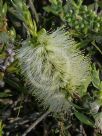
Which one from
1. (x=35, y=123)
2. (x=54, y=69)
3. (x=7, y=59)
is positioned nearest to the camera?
(x=54, y=69)

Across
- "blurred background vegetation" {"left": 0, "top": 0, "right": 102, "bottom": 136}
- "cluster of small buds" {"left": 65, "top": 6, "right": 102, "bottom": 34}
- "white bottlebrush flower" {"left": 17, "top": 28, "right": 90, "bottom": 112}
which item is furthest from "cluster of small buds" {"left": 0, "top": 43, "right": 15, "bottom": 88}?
"cluster of small buds" {"left": 65, "top": 6, "right": 102, "bottom": 34}

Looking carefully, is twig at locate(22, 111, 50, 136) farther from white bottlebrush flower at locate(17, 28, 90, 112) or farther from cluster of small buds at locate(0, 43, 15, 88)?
cluster of small buds at locate(0, 43, 15, 88)

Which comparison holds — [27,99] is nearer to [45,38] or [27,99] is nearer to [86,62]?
[86,62]

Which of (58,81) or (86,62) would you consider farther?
(86,62)

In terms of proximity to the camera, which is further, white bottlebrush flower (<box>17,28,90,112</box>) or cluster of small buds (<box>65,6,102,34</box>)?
cluster of small buds (<box>65,6,102,34</box>)

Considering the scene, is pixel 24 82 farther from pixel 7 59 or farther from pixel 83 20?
pixel 83 20

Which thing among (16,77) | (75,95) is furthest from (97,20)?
(16,77)

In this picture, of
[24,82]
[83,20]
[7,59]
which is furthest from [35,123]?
[83,20]
